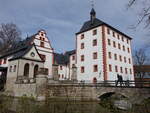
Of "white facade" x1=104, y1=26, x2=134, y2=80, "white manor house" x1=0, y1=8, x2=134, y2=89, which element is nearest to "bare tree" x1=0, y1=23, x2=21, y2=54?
"white manor house" x1=0, y1=8, x2=134, y2=89

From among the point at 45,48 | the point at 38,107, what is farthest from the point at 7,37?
the point at 38,107

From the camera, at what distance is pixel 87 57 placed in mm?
27281

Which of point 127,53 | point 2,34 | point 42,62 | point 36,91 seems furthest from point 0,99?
point 2,34

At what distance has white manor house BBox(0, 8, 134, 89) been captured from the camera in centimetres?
2442

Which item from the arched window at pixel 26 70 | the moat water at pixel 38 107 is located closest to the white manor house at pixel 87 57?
the arched window at pixel 26 70

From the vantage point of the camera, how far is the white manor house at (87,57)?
961 inches

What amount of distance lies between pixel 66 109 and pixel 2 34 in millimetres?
32865

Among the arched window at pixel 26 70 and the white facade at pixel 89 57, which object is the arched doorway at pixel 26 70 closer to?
the arched window at pixel 26 70

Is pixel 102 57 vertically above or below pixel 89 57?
below

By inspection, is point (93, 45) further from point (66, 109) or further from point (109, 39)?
point (66, 109)

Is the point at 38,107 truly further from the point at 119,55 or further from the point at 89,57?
the point at 119,55

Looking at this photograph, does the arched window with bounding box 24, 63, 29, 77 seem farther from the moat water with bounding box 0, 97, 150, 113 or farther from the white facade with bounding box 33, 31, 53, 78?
the moat water with bounding box 0, 97, 150, 113

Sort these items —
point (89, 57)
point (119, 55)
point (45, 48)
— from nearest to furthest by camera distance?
point (89, 57) → point (119, 55) → point (45, 48)

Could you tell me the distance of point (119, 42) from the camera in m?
29.4
